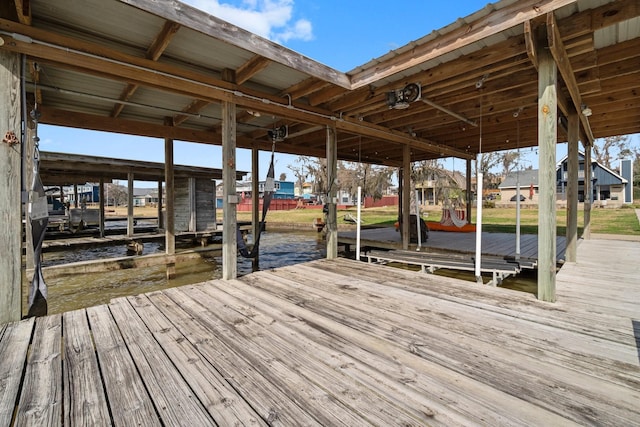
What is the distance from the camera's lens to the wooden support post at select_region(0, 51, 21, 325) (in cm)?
219

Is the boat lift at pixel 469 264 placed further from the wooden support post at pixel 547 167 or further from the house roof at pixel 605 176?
the house roof at pixel 605 176

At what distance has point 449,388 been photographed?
4.49ft

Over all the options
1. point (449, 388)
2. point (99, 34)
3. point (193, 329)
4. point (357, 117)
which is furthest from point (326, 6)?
point (449, 388)

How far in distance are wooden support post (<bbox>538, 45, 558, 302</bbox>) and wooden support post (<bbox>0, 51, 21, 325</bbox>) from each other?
14.1 feet

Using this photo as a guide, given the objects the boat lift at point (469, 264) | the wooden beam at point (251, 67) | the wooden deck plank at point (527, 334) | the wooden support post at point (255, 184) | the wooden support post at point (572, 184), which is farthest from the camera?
the wooden support post at point (255, 184)

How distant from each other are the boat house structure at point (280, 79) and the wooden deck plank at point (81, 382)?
2.71ft

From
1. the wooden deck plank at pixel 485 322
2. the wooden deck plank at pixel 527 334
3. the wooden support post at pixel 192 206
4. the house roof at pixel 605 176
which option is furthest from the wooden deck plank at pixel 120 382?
the house roof at pixel 605 176

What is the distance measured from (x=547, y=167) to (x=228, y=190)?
322 cm

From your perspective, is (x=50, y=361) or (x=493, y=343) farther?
(x=493, y=343)

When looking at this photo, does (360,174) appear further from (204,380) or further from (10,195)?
(204,380)

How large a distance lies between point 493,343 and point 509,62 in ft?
9.79

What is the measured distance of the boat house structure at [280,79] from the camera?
2.30m

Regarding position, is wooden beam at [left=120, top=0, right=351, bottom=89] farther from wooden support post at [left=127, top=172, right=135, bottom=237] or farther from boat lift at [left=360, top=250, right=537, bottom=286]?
wooden support post at [left=127, top=172, right=135, bottom=237]

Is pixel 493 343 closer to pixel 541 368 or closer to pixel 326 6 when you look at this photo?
pixel 541 368
